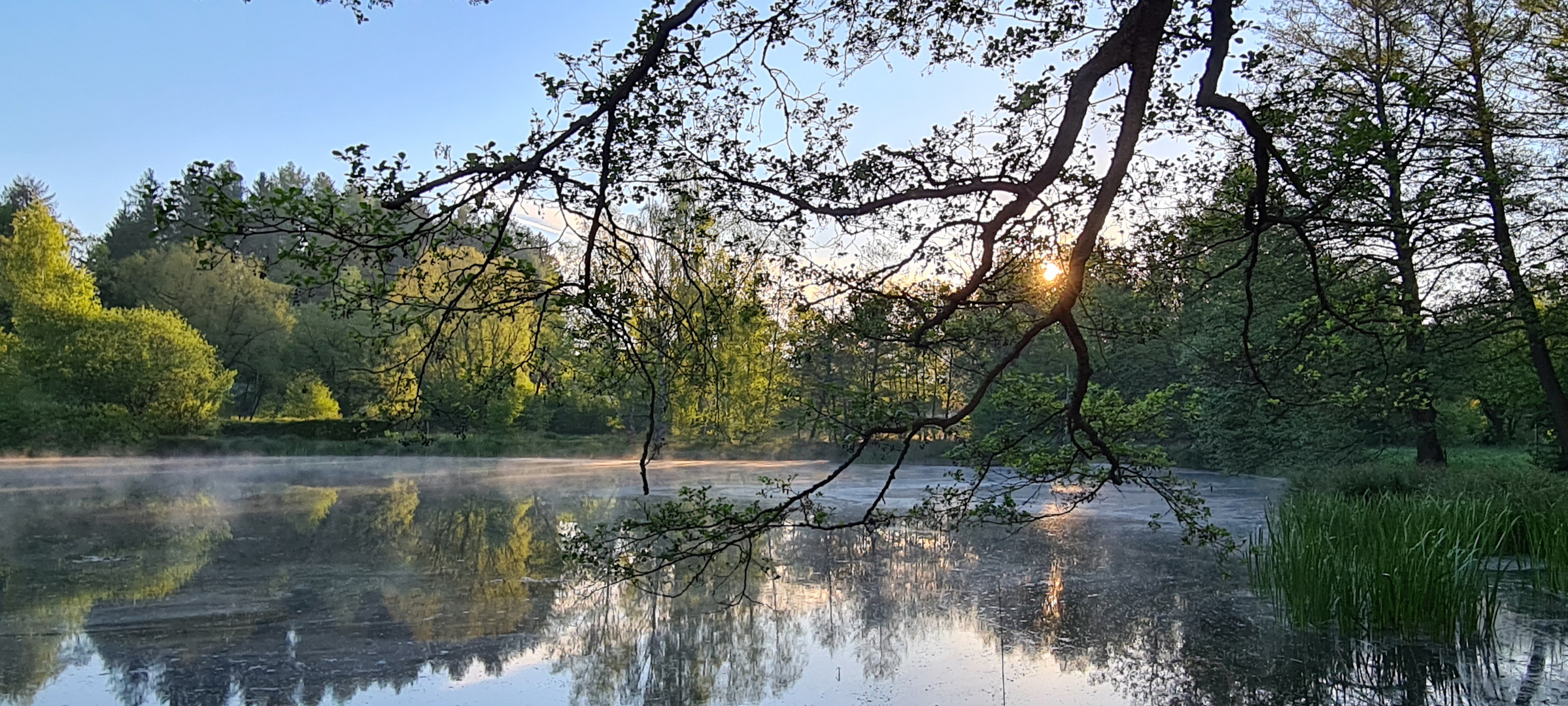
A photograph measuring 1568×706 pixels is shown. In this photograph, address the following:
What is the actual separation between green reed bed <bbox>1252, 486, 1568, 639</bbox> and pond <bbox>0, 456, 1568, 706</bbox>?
158 mm

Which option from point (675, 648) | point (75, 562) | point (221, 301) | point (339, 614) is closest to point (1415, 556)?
point (675, 648)

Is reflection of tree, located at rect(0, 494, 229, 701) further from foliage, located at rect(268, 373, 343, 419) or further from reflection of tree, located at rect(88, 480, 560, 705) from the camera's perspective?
foliage, located at rect(268, 373, 343, 419)

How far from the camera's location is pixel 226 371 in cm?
2478

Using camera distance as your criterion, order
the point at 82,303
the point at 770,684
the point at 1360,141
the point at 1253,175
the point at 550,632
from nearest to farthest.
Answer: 1. the point at 1360,141
2. the point at 1253,175
3. the point at 770,684
4. the point at 550,632
5. the point at 82,303

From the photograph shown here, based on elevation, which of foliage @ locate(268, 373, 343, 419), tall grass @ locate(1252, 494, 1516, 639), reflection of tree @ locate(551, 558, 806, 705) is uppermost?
foliage @ locate(268, 373, 343, 419)

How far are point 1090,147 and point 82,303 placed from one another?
2647 cm

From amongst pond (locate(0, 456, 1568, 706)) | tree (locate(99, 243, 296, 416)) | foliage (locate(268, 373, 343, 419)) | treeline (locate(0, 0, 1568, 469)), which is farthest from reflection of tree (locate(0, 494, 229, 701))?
tree (locate(99, 243, 296, 416))

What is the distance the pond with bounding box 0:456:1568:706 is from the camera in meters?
5.09

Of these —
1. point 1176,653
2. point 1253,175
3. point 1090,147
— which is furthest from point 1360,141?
point 1176,653

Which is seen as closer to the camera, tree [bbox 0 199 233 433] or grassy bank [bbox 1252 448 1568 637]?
grassy bank [bbox 1252 448 1568 637]

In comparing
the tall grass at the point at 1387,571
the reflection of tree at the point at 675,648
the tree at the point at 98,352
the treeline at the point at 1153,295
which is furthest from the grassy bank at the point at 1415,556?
the tree at the point at 98,352

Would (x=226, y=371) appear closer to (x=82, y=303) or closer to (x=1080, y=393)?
(x=82, y=303)

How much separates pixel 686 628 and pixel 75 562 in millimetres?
5698

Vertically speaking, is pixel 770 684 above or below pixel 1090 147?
below
